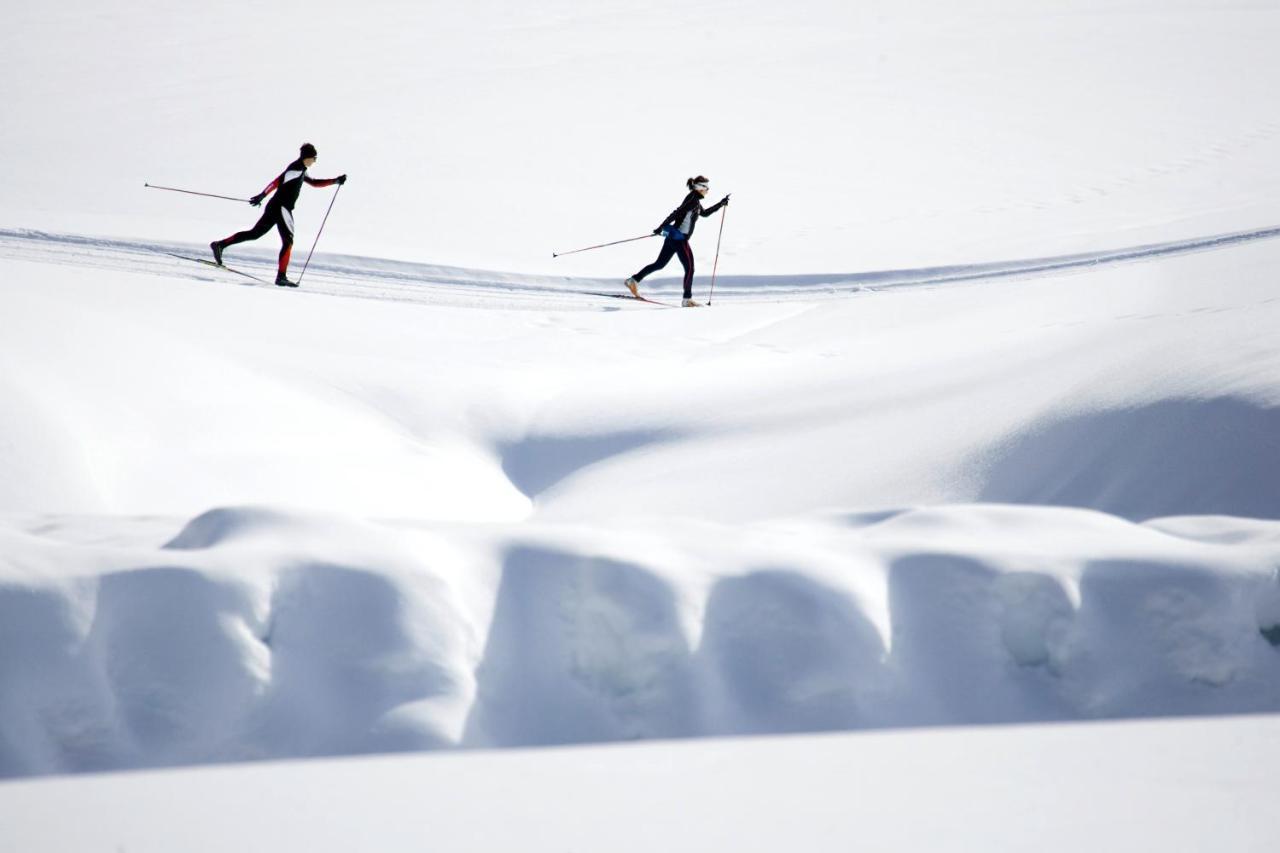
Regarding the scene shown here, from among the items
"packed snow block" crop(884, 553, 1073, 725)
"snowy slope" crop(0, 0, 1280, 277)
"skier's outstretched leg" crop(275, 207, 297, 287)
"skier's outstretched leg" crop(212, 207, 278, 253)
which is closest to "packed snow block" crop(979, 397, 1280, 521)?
"packed snow block" crop(884, 553, 1073, 725)

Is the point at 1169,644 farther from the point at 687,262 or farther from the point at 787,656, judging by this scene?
the point at 687,262

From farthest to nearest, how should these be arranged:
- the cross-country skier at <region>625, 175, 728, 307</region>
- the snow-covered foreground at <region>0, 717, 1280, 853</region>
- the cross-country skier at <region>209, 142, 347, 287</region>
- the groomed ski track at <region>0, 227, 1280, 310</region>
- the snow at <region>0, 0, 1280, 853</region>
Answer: the cross-country skier at <region>625, 175, 728, 307</region>, the groomed ski track at <region>0, 227, 1280, 310</region>, the cross-country skier at <region>209, 142, 347, 287</region>, the snow at <region>0, 0, 1280, 853</region>, the snow-covered foreground at <region>0, 717, 1280, 853</region>

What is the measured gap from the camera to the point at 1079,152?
1584cm

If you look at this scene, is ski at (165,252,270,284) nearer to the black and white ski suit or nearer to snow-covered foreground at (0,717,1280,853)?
the black and white ski suit

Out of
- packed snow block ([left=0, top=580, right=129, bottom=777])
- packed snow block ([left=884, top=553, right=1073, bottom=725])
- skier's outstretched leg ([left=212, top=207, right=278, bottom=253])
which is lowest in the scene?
packed snow block ([left=0, top=580, right=129, bottom=777])

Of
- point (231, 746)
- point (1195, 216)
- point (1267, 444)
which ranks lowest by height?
point (231, 746)

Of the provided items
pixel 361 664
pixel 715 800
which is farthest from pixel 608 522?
pixel 715 800

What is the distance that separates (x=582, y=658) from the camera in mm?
2826

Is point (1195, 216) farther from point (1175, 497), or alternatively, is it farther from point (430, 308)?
point (1175, 497)

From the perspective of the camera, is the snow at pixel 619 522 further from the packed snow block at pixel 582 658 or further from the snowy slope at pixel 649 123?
the snowy slope at pixel 649 123

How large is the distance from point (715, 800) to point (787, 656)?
1.71 ft

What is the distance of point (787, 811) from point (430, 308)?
6938 millimetres

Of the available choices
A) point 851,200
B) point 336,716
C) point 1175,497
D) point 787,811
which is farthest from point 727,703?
point 851,200

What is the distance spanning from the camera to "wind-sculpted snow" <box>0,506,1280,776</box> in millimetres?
2607
